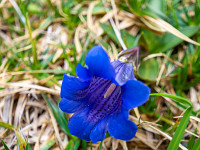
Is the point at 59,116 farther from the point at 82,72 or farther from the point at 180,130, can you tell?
the point at 180,130

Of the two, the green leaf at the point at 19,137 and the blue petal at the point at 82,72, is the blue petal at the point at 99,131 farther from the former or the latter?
the green leaf at the point at 19,137

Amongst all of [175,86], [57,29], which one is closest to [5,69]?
[57,29]

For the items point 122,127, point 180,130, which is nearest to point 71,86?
point 122,127

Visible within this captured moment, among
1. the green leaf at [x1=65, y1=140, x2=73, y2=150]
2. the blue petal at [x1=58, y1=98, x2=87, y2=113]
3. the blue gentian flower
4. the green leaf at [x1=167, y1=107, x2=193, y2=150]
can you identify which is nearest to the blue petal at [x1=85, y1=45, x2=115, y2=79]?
the blue gentian flower

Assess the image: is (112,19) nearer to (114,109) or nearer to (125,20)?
(125,20)

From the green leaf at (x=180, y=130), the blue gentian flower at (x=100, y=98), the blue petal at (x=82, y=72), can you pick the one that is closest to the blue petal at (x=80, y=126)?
the blue gentian flower at (x=100, y=98)

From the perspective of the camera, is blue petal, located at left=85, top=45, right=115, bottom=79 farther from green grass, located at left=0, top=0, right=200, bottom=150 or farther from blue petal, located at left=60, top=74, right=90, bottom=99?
green grass, located at left=0, top=0, right=200, bottom=150
